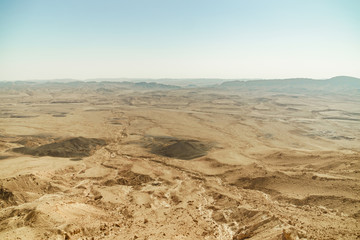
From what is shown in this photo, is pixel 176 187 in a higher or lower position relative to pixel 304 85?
lower

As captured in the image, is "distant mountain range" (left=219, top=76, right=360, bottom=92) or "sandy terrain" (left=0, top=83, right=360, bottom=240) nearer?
"sandy terrain" (left=0, top=83, right=360, bottom=240)

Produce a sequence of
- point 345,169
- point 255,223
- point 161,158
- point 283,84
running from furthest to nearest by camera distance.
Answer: point 283,84, point 161,158, point 345,169, point 255,223

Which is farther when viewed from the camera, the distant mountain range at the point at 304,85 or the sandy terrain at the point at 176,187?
the distant mountain range at the point at 304,85

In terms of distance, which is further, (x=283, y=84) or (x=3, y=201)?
(x=283, y=84)

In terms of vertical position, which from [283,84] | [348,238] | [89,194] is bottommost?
[89,194]

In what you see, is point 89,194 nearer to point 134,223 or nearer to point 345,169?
point 134,223

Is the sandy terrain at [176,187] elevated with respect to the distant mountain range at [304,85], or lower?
lower

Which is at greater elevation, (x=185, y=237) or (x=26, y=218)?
(x=26, y=218)

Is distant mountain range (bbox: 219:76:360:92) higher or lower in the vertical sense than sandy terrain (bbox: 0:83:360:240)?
higher

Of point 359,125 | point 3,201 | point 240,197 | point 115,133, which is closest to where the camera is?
point 3,201

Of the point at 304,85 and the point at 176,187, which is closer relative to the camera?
the point at 176,187

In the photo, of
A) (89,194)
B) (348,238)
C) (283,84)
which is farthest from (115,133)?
(283,84)
